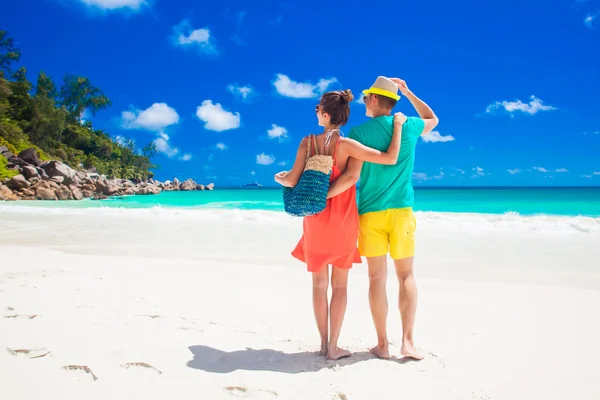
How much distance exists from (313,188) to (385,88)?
0.89 metres

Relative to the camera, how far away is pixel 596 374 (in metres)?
2.70

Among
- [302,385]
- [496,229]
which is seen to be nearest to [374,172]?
[302,385]

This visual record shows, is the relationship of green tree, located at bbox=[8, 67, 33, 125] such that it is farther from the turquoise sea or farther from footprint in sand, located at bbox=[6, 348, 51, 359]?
footprint in sand, located at bbox=[6, 348, 51, 359]

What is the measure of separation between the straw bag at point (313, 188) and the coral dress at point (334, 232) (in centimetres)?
11

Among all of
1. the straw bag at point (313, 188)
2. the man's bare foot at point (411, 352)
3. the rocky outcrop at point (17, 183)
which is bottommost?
the man's bare foot at point (411, 352)

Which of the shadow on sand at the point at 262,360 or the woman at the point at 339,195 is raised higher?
the woman at the point at 339,195

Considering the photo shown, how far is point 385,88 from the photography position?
2887mm

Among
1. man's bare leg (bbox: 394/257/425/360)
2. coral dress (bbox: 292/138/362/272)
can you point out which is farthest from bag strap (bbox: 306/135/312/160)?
man's bare leg (bbox: 394/257/425/360)

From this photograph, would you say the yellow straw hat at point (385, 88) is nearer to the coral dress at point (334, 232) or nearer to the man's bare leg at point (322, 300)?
the coral dress at point (334, 232)

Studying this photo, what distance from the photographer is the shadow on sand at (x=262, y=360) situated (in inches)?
102

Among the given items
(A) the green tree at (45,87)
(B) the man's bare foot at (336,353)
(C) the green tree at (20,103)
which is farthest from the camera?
(A) the green tree at (45,87)

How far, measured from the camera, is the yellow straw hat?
2.88 m

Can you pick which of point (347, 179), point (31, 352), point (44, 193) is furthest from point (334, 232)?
point (44, 193)

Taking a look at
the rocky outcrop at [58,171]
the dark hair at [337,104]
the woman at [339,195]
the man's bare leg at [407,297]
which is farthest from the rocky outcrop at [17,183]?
the man's bare leg at [407,297]
